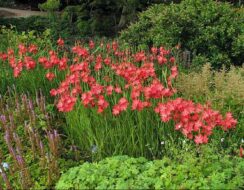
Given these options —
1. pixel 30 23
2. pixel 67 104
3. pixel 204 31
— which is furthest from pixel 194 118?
pixel 30 23

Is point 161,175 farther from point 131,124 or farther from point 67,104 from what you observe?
point 67,104

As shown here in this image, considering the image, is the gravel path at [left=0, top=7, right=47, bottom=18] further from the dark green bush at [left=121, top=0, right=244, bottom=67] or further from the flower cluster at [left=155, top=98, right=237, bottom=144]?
the flower cluster at [left=155, top=98, right=237, bottom=144]

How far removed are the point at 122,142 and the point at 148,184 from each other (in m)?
1.00

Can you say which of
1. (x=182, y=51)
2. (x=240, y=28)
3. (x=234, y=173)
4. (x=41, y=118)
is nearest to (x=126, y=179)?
(x=234, y=173)

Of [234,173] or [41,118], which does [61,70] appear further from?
[234,173]

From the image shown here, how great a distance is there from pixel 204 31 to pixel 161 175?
12.6ft

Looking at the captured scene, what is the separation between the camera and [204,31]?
6855 millimetres

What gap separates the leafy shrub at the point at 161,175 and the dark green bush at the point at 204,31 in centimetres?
327

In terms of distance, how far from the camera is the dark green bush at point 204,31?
6812mm

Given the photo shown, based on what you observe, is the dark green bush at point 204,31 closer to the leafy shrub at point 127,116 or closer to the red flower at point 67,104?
the leafy shrub at point 127,116

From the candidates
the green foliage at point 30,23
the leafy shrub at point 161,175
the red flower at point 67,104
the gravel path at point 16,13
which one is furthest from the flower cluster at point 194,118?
the gravel path at point 16,13

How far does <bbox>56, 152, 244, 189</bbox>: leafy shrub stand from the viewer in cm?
333

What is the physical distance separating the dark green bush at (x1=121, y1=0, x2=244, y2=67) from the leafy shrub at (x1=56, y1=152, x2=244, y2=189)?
3.27 metres

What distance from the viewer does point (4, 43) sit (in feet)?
25.3
